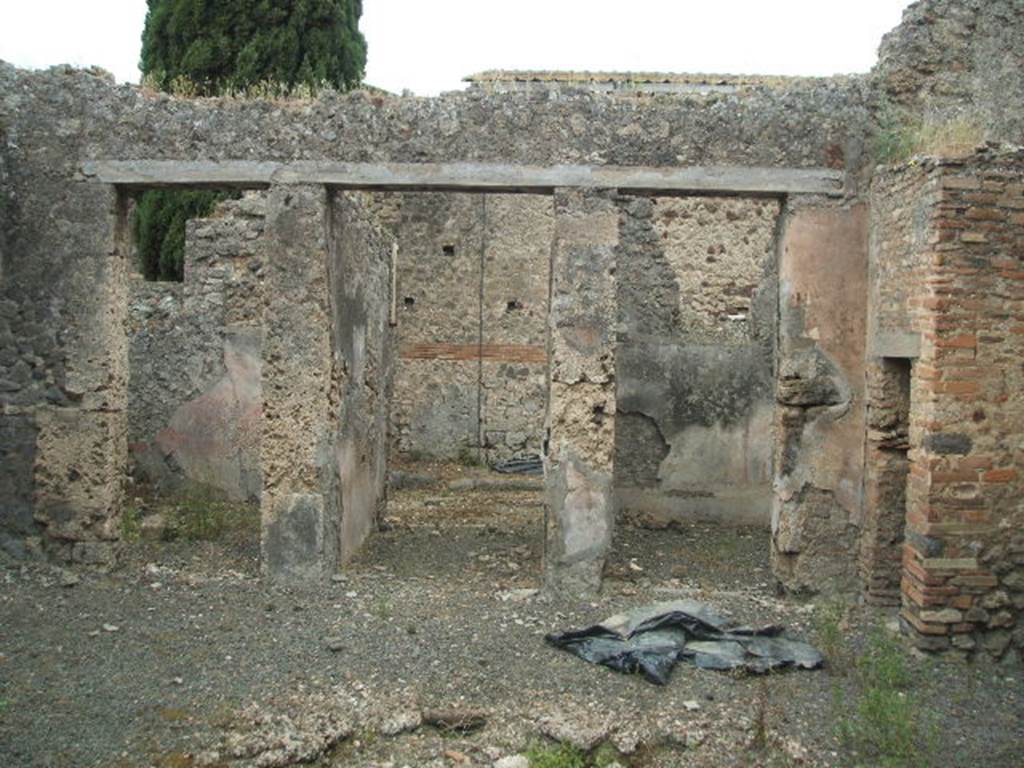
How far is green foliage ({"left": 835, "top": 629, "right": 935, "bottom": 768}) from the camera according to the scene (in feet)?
14.6

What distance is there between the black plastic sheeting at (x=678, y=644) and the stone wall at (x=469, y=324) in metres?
7.83

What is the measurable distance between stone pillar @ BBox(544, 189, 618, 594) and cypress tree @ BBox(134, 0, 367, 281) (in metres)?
7.65

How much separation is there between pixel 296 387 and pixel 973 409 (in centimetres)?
446

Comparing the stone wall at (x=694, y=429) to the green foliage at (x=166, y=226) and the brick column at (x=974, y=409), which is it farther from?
the green foliage at (x=166, y=226)

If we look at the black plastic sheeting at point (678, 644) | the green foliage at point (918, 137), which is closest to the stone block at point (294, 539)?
the black plastic sheeting at point (678, 644)

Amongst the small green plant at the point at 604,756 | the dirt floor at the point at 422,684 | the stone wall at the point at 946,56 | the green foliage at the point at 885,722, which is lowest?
the small green plant at the point at 604,756

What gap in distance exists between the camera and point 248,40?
13.5 metres

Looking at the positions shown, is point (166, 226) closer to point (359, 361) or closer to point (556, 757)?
point (359, 361)

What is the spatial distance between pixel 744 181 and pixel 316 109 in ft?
10.2

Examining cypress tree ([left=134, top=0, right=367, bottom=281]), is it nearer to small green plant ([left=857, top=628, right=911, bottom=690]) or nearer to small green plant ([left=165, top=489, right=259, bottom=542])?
small green plant ([left=165, top=489, right=259, bottom=542])

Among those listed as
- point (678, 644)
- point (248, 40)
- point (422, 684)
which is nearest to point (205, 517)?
point (422, 684)

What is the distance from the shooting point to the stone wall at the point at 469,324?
1388cm

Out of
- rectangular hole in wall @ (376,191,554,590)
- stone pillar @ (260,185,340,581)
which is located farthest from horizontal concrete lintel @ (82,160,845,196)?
rectangular hole in wall @ (376,191,554,590)

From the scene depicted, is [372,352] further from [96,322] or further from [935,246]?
[935,246]
